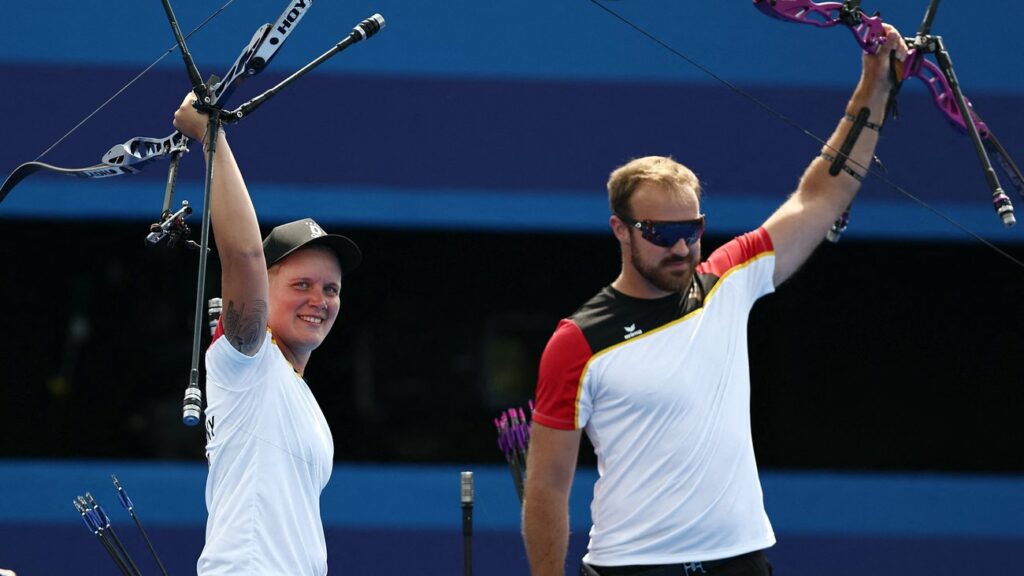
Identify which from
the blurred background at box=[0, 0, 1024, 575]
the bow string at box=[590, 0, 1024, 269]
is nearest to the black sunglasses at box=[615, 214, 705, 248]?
the bow string at box=[590, 0, 1024, 269]

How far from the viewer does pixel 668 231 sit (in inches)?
122

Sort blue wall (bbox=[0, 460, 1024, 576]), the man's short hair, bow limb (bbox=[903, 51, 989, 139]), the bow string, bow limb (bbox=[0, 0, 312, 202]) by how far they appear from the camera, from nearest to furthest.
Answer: bow limb (bbox=[0, 0, 312, 202]) < the man's short hair < the bow string < bow limb (bbox=[903, 51, 989, 139]) < blue wall (bbox=[0, 460, 1024, 576])

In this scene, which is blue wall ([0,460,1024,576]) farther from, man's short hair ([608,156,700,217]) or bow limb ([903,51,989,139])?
man's short hair ([608,156,700,217])

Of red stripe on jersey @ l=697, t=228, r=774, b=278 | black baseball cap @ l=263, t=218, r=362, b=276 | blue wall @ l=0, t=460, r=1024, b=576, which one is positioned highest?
black baseball cap @ l=263, t=218, r=362, b=276

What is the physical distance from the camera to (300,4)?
3.01 metres

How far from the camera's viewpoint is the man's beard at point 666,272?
3.13 metres

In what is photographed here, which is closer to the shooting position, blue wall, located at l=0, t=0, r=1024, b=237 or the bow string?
the bow string

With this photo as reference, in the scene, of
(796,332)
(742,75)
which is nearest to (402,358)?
(796,332)

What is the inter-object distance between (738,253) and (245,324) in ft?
3.91

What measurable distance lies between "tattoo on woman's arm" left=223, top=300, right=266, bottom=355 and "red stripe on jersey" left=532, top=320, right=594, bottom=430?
661mm

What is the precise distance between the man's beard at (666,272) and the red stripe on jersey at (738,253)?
103 millimetres

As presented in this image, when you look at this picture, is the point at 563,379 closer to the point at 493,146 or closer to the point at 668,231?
the point at 668,231

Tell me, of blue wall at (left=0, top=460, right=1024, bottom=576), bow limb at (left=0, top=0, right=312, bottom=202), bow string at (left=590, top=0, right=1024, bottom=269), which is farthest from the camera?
blue wall at (left=0, top=460, right=1024, bottom=576)

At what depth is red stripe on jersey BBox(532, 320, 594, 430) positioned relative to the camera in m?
3.07
